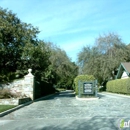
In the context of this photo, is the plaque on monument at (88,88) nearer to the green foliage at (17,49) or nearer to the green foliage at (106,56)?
the green foliage at (17,49)

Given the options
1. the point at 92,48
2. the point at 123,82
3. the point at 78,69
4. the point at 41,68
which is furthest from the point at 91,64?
the point at 41,68

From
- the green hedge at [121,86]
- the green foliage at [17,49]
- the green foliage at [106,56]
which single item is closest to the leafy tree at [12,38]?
the green foliage at [17,49]

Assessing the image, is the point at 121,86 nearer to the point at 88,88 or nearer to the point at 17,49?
the point at 88,88

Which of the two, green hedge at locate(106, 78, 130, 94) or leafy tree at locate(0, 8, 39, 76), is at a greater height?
leafy tree at locate(0, 8, 39, 76)

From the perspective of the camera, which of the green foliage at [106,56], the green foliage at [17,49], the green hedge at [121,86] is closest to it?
the green foliage at [17,49]

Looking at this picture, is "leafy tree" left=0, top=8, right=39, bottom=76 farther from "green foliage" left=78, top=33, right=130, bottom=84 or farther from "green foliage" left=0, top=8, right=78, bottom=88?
"green foliage" left=78, top=33, right=130, bottom=84

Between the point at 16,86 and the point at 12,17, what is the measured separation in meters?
7.89

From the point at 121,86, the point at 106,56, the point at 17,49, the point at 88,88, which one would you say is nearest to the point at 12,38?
the point at 17,49

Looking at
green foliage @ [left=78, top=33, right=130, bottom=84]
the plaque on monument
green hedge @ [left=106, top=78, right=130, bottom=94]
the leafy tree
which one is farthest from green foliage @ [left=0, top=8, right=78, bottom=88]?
green foliage @ [left=78, top=33, right=130, bottom=84]

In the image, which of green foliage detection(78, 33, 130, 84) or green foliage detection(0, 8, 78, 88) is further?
green foliage detection(78, 33, 130, 84)

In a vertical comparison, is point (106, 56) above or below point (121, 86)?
above

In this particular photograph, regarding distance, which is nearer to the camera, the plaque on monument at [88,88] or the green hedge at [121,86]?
the plaque on monument at [88,88]

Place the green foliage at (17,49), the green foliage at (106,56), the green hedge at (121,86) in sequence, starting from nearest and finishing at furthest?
the green foliage at (17,49) < the green hedge at (121,86) < the green foliage at (106,56)

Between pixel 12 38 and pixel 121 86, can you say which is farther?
pixel 121 86
